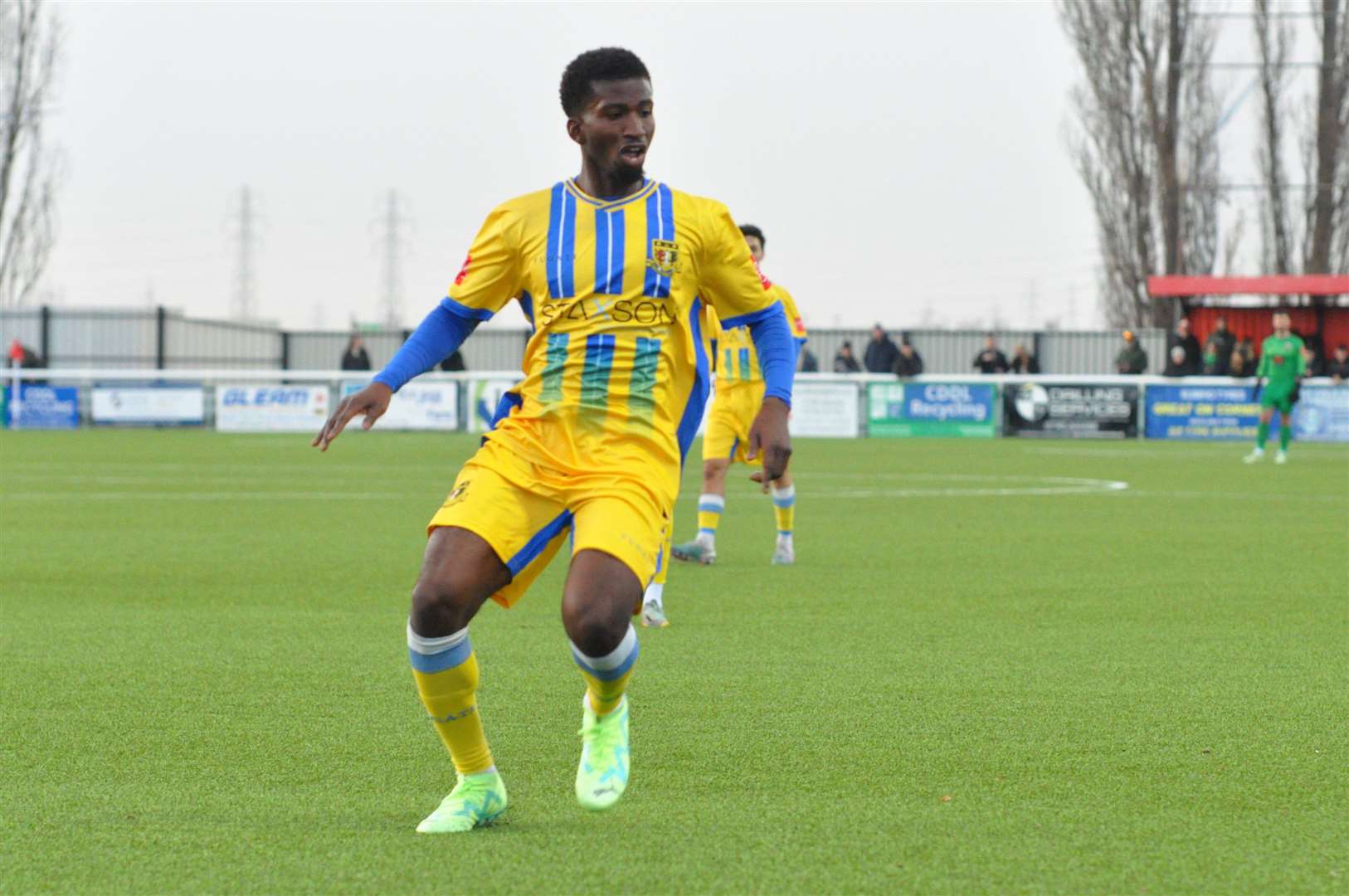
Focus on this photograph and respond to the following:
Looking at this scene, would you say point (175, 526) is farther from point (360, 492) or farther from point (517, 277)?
point (517, 277)

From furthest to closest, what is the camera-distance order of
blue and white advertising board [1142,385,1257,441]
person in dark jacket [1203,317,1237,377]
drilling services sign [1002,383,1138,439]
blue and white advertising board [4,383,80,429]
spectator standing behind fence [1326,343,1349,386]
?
1. blue and white advertising board [4,383,80,429]
2. person in dark jacket [1203,317,1237,377]
3. drilling services sign [1002,383,1138,439]
4. blue and white advertising board [1142,385,1257,441]
5. spectator standing behind fence [1326,343,1349,386]

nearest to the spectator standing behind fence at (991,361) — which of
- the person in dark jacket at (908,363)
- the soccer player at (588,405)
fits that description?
the person in dark jacket at (908,363)

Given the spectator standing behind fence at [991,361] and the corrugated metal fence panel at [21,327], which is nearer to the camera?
the spectator standing behind fence at [991,361]

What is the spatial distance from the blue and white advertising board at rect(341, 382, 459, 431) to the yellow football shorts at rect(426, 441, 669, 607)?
29613 mm

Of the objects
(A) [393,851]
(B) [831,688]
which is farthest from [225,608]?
(A) [393,851]

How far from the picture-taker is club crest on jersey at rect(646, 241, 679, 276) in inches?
203

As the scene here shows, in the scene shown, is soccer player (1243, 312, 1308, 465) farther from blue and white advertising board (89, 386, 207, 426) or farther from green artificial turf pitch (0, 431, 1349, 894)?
blue and white advertising board (89, 386, 207, 426)

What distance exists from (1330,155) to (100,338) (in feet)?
95.7

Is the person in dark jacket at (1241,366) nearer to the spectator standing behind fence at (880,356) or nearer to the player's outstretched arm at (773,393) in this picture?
the spectator standing behind fence at (880,356)

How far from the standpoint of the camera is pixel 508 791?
5.32 meters

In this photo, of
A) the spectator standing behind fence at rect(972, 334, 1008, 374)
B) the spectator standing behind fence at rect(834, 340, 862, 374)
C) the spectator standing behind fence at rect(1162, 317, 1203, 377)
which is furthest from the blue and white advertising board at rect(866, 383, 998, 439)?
the spectator standing behind fence at rect(1162, 317, 1203, 377)

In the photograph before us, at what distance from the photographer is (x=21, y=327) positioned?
46.0m

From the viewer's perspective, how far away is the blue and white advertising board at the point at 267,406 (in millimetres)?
35281

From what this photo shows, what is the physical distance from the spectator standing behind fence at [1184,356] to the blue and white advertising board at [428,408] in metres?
12.7
